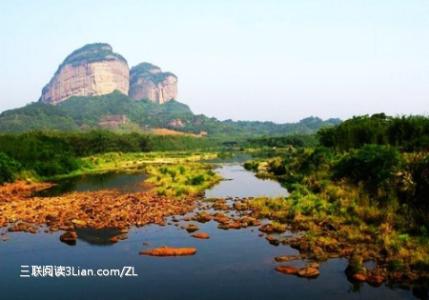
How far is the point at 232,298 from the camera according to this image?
20.9 meters

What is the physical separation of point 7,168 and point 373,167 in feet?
141

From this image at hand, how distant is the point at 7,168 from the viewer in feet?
187

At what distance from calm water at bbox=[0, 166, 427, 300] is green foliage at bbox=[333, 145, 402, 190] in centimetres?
1096

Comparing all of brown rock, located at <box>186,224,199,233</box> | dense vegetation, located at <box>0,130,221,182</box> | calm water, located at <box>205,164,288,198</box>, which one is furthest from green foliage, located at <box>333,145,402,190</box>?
dense vegetation, located at <box>0,130,221,182</box>

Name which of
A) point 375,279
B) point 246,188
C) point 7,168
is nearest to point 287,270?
point 375,279

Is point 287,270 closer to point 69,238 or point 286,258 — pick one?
point 286,258

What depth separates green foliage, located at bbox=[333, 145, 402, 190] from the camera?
34.8m

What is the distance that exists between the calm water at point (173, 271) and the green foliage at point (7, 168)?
26.6 metres

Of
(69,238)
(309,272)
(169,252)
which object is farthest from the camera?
(69,238)

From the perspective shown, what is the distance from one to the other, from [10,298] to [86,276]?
3868 mm

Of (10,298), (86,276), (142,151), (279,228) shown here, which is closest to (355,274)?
(279,228)

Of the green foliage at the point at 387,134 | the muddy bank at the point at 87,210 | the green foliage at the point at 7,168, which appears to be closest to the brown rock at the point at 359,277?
the muddy bank at the point at 87,210

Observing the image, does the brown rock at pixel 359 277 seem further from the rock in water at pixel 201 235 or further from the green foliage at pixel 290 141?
the green foliage at pixel 290 141

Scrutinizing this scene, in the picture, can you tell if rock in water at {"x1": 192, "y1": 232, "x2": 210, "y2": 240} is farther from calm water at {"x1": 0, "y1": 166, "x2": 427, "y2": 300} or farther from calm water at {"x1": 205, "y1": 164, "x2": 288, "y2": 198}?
calm water at {"x1": 205, "y1": 164, "x2": 288, "y2": 198}
